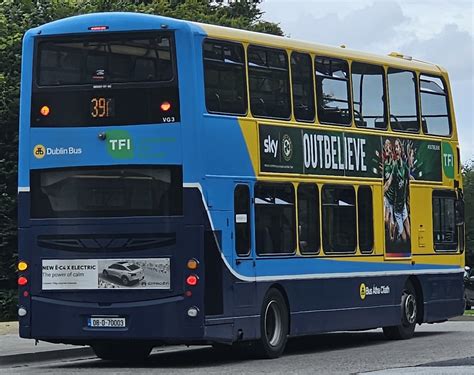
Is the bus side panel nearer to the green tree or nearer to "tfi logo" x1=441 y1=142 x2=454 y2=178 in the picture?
"tfi logo" x1=441 y1=142 x2=454 y2=178

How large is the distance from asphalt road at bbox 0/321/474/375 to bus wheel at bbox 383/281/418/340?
0.62ft

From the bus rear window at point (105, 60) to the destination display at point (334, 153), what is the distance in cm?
214

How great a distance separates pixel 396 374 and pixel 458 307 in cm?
1031

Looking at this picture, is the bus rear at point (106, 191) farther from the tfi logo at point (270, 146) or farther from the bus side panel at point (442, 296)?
the bus side panel at point (442, 296)

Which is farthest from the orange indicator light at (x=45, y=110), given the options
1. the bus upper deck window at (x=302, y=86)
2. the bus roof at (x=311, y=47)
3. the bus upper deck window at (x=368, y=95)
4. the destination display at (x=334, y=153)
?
the bus upper deck window at (x=368, y=95)

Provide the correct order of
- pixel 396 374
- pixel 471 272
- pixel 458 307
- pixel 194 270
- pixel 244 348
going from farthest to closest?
1. pixel 471 272
2. pixel 458 307
3. pixel 244 348
4. pixel 194 270
5. pixel 396 374

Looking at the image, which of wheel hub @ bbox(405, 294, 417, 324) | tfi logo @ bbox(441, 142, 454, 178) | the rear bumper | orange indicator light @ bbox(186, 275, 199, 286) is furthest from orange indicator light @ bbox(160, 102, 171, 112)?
tfi logo @ bbox(441, 142, 454, 178)

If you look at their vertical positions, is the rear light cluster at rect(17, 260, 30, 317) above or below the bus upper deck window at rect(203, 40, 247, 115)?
below

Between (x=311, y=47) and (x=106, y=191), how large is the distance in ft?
15.4

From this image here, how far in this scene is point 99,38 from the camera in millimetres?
18625

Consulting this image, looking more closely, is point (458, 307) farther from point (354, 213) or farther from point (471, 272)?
point (471, 272)

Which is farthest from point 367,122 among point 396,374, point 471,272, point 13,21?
point 471,272

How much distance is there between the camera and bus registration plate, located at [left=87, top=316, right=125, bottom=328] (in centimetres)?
1823

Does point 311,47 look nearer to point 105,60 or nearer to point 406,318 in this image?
point 105,60
